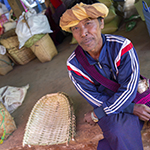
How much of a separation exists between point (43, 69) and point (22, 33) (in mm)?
891

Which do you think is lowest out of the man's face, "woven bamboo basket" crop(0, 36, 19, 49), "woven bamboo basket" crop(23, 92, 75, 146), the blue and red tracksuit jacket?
"woven bamboo basket" crop(23, 92, 75, 146)

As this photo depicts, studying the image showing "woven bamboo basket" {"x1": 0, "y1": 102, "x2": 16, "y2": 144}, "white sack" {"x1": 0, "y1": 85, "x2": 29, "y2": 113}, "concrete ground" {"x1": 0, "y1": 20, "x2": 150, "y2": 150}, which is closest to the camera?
"concrete ground" {"x1": 0, "y1": 20, "x2": 150, "y2": 150}

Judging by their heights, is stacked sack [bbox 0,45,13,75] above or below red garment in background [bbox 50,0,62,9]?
below

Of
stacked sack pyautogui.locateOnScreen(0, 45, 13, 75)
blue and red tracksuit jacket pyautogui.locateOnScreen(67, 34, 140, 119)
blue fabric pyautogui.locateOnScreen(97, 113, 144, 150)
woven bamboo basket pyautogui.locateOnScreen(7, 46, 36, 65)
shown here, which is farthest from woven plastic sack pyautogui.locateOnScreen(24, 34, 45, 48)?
blue fabric pyautogui.locateOnScreen(97, 113, 144, 150)

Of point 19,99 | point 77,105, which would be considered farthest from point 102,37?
point 19,99

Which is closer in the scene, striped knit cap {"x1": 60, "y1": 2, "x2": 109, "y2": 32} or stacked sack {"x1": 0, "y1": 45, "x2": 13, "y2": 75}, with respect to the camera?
striped knit cap {"x1": 60, "y1": 2, "x2": 109, "y2": 32}

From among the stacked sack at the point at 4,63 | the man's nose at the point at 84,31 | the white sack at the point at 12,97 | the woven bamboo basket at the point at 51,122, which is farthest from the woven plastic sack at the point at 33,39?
the man's nose at the point at 84,31

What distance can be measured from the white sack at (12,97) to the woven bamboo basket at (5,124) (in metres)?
0.51

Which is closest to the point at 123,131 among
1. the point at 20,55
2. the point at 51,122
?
the point at 51,122

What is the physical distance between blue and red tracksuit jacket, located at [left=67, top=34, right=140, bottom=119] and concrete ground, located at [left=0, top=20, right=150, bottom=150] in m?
0.36

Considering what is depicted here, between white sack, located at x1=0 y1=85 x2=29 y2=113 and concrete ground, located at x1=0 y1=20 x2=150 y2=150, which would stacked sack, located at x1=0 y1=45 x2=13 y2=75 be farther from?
white sack, located at x1=0 y1=85 x2=29 y2=113

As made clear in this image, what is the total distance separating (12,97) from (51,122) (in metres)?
1.00

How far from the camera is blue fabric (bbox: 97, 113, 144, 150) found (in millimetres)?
941

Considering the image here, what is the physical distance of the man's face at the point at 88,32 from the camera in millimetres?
979
